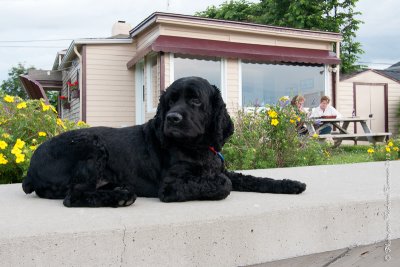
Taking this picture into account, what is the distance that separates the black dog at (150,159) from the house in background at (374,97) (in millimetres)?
15385

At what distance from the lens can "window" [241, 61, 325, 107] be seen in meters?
13.3

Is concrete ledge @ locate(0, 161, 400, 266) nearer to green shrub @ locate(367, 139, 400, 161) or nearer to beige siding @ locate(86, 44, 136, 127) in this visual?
green shrub @ locate(367, 139, 400, 161)

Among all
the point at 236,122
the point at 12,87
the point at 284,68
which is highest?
the point at 12,87

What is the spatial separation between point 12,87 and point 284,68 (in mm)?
33498

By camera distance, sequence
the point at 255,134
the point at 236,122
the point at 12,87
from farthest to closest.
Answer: the point at 12,87 → the point at 236,122 → the point at 255,134

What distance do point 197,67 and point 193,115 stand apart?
389 inches

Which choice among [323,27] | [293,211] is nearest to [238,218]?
[293,211]

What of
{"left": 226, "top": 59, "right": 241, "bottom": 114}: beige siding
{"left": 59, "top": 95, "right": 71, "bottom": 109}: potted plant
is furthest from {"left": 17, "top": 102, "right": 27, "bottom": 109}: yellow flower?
{"left": 59, "top": 95, "right": 71, "bottom": 109}: potted plant

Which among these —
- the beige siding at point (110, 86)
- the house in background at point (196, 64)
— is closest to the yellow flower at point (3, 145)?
the house in background at point (196, 64)

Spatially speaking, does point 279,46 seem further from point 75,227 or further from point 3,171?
point 75,227

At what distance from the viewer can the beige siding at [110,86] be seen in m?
13.4

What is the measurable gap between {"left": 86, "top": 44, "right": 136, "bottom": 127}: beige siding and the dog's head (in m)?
11.0

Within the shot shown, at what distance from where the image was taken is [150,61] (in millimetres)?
12531

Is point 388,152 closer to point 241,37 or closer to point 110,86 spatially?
point 241,37
